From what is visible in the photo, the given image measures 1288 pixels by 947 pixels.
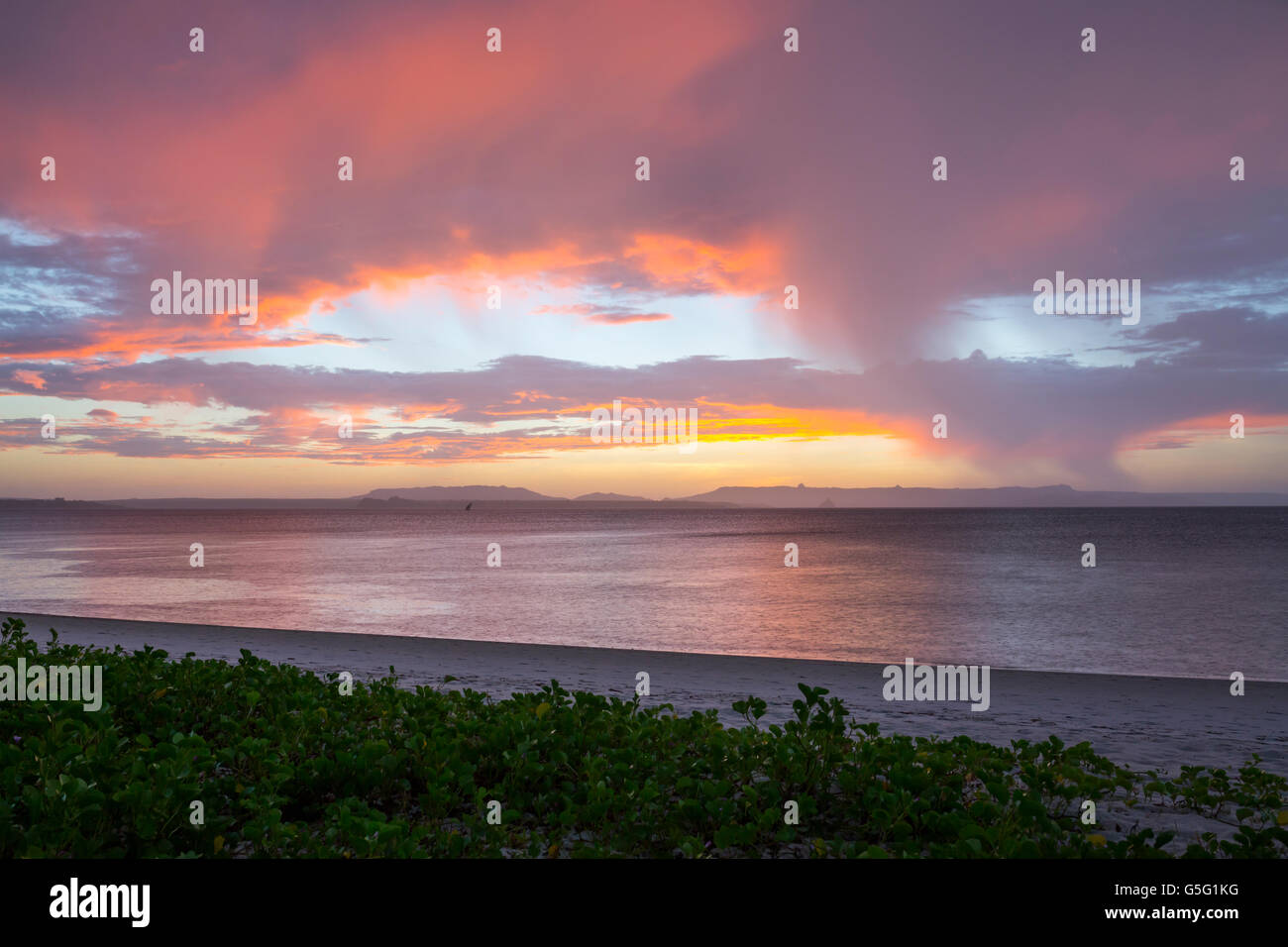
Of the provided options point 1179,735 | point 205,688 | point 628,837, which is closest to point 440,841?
point 628,837

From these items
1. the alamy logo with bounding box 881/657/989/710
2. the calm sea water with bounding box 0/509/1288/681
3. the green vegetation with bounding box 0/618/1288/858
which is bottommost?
the calm sea water with bounding box 0/509/1288/681

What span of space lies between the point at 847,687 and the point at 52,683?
11.6m

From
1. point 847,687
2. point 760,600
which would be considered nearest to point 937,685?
point 847,687

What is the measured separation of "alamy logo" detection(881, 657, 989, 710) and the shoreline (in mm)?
258

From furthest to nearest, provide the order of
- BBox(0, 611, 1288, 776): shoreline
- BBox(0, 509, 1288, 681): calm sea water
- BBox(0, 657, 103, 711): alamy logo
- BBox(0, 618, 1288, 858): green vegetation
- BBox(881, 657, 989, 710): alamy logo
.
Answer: BBox(0, 509, 1288, 681): calm sea water → BBox(881, 657, 989, 710): alamy logo → BBox(0, 611, 1288, 776): shoreline → BBox(0, 657, 103, 711): alamy logo → BBox(0, 618, 1288, 858): green vegetation
